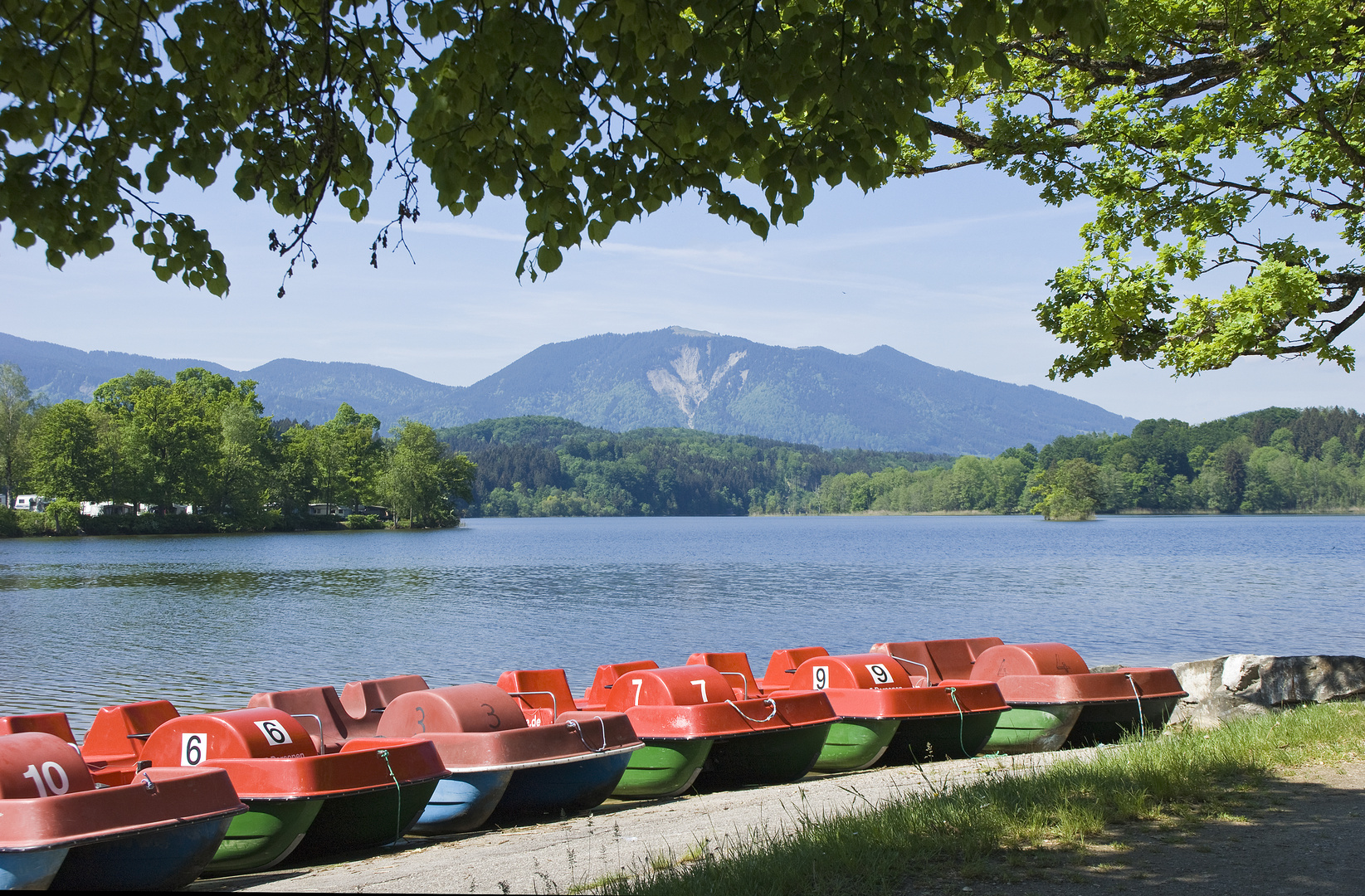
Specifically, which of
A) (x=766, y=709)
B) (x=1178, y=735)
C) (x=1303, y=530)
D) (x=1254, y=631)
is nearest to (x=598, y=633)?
(x=1254, y=631)

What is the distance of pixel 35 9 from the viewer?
5484mm

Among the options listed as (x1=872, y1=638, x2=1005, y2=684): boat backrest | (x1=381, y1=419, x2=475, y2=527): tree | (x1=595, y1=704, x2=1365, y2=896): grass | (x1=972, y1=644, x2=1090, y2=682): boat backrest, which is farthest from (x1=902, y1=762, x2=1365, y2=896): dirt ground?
(x1=381, y1=419, x2=475, y2=527): tree

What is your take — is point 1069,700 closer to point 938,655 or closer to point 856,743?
point 938,655

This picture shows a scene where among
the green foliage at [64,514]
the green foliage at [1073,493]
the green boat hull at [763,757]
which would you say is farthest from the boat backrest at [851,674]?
the green foliage at [1073,493]

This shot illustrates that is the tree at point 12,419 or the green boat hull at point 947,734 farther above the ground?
the tree at point 12,419

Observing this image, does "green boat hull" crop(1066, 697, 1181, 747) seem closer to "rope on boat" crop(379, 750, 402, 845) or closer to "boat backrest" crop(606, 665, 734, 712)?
"boat backrest" crop(606, 665, 734, 712)

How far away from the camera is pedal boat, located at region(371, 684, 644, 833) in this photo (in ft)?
34.1

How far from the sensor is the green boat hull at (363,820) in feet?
30.9

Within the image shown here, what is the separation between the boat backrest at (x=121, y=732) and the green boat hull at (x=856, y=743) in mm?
7348

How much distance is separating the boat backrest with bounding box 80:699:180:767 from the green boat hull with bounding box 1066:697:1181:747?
1055 cm

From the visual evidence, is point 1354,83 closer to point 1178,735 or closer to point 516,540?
point 1178,735

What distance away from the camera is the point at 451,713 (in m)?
10.6

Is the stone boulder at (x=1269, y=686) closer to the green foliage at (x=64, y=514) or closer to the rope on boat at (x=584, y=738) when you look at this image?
the rope on boat at (x=584, y=738)

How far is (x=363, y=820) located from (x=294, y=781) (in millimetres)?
757
